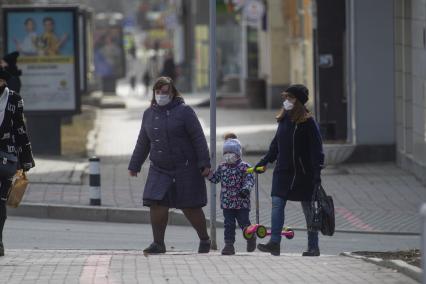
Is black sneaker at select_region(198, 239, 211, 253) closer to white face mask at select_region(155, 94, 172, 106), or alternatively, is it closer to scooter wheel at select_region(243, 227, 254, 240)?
scooter wheel at select_region(243, 227, 254, 240)

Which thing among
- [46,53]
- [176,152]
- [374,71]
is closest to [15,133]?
[176,152]

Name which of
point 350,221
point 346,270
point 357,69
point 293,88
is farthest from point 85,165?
point 346,270

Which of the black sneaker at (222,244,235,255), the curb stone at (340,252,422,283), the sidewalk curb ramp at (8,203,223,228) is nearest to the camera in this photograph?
the curb stone at (340,252,422,283)

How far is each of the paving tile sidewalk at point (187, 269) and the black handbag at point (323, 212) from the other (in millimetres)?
622

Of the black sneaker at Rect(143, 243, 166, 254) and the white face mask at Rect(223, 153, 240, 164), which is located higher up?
the white face mask at Rect(223, 153, 240, 164)

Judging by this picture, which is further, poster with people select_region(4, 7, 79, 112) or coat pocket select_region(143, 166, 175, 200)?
poster with people select_region(4, 7, 79, 112)

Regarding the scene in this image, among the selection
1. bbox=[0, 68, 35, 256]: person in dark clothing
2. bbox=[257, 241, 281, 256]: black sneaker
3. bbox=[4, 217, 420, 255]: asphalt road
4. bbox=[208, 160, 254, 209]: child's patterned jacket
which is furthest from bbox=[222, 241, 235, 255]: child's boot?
bbox=[0, 68, 35, 256]: person in dark clothing

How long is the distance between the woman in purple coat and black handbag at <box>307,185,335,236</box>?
1.00m

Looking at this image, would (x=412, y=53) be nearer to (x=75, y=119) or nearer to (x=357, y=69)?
(x=357, y=69)

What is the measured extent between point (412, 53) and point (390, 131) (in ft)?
5.69

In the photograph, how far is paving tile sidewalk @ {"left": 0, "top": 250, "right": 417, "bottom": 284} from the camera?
31.0 feet

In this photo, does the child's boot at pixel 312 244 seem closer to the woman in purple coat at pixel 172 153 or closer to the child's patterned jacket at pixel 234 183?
the child's patterned jacket at pixel 234 183

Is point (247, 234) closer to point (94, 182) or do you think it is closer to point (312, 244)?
point (312, 244)

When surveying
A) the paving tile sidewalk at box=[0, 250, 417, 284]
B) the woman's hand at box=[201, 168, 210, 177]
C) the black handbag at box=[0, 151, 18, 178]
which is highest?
the black handbag at box=[0, 151, 18, 178]
